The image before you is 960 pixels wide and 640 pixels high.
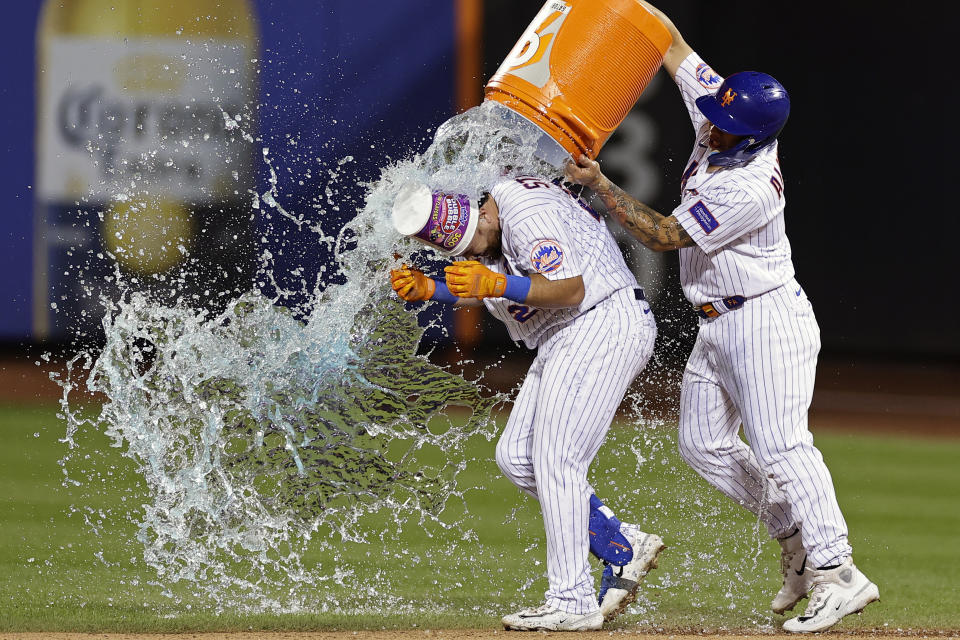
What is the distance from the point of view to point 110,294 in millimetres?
11203

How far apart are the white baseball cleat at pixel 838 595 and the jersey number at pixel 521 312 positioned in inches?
50.5

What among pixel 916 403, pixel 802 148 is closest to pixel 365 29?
pixel 802 148

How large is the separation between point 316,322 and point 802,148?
31.1ft

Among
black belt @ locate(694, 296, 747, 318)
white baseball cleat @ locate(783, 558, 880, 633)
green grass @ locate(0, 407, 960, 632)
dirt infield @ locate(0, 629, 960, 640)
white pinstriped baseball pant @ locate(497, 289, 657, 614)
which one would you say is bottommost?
green grass @ locate(0, 407, 960, 632)

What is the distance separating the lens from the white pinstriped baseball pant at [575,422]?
397 centimetres

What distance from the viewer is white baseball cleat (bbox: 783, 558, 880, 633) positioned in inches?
159

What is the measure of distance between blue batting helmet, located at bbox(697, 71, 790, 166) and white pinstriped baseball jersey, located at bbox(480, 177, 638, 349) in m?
0.54

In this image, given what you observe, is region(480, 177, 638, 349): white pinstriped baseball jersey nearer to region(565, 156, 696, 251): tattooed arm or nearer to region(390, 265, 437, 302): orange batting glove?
region(565, 156, 696, 251): tattooed arm

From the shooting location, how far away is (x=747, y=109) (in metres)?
4.10

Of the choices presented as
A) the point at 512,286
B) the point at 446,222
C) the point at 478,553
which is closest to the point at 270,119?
the point at 478,553

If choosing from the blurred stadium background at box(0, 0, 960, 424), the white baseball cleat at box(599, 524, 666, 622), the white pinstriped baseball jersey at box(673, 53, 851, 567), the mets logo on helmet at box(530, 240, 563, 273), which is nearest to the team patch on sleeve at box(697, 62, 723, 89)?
the white pinstriped baseball jersey at box(673, 53, 851, 567)

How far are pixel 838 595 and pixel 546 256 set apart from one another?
1.49 meters

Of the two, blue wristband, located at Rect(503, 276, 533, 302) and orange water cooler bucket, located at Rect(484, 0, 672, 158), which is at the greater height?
orange water cooler bucket, located at Rect(484, 0, 672, 158)

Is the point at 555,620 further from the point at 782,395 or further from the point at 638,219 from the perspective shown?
the point at 638,219
